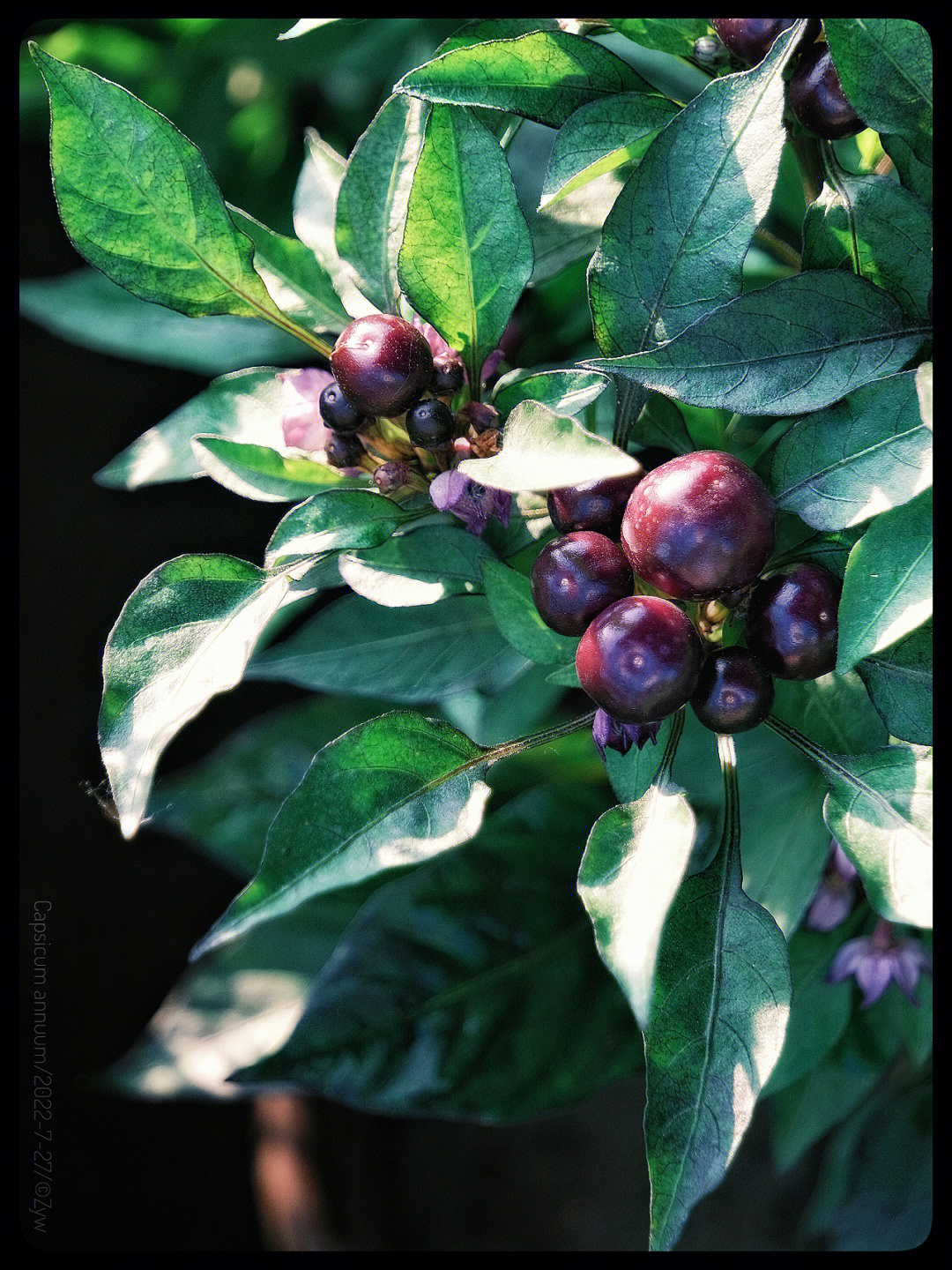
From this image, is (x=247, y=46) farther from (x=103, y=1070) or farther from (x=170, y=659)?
(x=103, y=1070)

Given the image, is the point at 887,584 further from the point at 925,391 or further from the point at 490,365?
the point at 490,365

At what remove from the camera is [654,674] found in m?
0.35

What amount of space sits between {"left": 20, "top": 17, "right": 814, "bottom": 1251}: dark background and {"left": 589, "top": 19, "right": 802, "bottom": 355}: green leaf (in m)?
0.56

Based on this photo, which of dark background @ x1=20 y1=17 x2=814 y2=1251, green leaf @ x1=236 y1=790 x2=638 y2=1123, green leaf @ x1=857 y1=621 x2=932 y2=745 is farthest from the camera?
dark background @ x1=20 y1=17 x2=814 y2=1251

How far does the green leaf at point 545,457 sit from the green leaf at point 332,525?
0.18 ft

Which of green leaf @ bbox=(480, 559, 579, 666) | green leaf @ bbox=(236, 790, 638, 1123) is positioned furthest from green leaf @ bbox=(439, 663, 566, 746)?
green leaf @ bbox=(480, 559, 579, 666)

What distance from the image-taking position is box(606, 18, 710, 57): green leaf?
428mm

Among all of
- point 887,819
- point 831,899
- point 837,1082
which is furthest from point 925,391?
point 837,1082

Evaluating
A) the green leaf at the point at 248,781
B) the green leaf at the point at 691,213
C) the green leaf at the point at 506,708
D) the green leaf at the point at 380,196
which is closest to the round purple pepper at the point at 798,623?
the green leaf at the point at 691,213

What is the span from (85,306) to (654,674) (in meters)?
0.55

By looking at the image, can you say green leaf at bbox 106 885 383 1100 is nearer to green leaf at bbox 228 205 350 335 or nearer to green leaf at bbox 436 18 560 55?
green leaf at bbox 228 205 350 335

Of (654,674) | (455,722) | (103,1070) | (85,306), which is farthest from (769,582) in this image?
(103,1070)

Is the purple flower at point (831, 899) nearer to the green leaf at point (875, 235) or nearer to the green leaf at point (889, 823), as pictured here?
the green leaf at point (889, 823)

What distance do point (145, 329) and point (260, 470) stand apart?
350 millimetres
